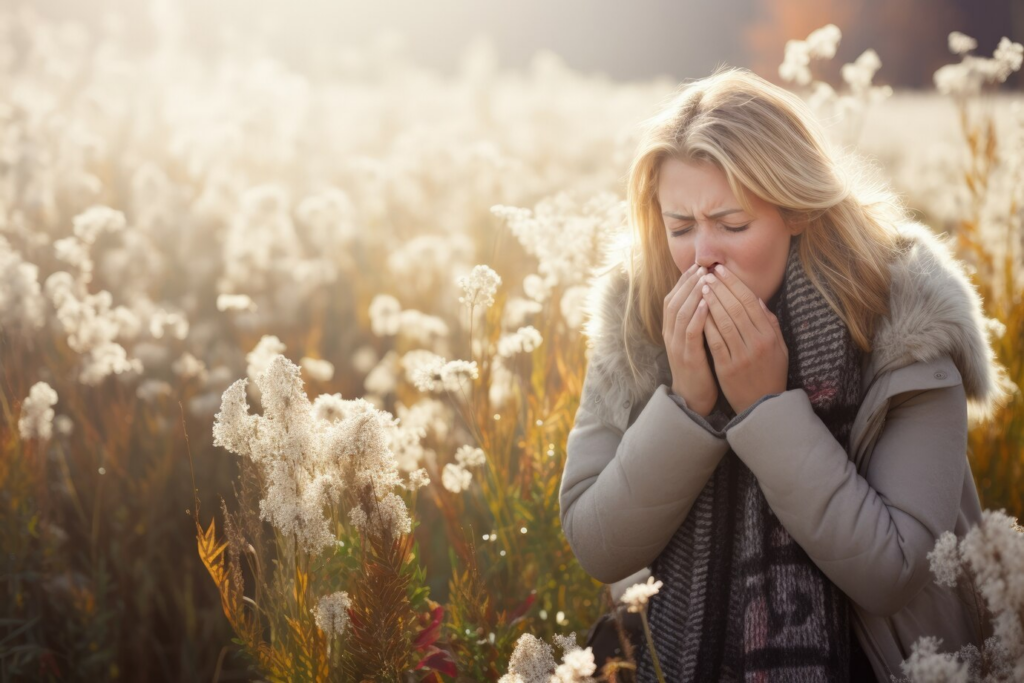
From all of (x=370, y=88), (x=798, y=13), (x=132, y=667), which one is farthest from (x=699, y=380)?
(x=798, y=13)

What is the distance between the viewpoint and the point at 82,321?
319 centimetres

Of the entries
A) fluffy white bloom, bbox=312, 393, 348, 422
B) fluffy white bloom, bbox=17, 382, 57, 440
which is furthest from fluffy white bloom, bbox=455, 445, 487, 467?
fluffy white bloom, bbox=17, 382, 57, 440

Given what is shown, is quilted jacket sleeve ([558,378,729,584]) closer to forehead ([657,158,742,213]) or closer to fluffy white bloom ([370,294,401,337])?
forehead ([657,158,742,213])

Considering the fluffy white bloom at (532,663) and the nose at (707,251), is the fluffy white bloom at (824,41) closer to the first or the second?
the nose at (707,251)

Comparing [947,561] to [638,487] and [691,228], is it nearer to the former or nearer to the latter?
[638,487]

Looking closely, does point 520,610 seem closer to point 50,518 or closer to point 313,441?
point 313,441

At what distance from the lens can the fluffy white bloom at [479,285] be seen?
2.40 m

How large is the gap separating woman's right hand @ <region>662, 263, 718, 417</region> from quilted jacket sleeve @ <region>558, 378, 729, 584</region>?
68 millimetres

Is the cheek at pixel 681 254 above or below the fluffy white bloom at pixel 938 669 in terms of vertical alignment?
above

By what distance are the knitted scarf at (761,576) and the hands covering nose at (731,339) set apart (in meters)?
0.09

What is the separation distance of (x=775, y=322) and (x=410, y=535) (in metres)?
1.03

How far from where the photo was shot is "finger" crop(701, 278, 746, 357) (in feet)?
6.68

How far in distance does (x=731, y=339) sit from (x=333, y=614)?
3.68 feet

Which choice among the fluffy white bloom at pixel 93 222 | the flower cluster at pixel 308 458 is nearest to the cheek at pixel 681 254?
the flower cluster at pixel 308 458
